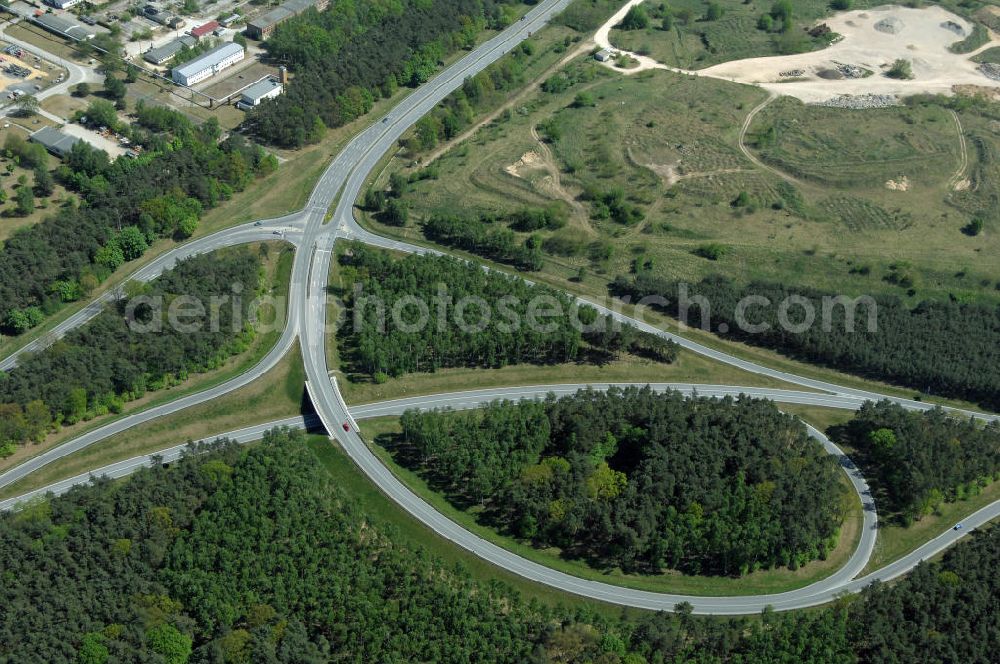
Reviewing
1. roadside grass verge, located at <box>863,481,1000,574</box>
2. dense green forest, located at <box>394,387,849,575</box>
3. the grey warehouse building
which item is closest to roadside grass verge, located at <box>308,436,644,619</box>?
dense green forest, located at <box>394,387,849,575</box>

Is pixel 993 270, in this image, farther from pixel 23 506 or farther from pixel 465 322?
pixel 23 506

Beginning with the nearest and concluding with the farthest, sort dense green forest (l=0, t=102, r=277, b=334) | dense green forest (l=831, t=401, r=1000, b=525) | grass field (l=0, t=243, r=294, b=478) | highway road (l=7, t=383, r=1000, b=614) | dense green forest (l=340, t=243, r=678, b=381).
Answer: highway road (l=7, t=383, r=1000, b=614) < dense green forest (l=831, t=401, r=1000, b=525) < grass field (l=0, t=243, r=294, b=478) < dense green forest (l=340, t=243, r=678, b=381) < dense green forest (l=0, t=102, r=277, b=334)

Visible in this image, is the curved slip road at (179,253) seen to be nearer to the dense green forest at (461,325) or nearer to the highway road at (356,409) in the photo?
the highway road at (356,409)

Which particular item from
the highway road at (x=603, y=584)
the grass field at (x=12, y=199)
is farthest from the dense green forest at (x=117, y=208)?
the highway road at (x=603, y=584)

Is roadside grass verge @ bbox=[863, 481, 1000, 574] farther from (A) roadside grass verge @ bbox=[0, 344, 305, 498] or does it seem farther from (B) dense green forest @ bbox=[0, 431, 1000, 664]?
(A) roadside grass verge @ bbox=[0, 344, 305, 498]

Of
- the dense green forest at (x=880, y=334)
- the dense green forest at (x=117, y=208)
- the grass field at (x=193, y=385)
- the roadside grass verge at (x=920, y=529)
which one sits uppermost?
the dense green forest at (x=117, y=208)

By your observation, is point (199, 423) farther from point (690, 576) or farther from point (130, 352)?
point (690, 576)

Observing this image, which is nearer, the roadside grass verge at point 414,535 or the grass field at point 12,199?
the roadside grass verge at point 414,535
